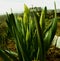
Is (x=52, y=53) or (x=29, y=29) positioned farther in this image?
(x=52, y=53)

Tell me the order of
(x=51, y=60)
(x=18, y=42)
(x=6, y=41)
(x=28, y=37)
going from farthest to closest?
(x=6, y=41) < (x=51, y=60) < (x=28, y=37) < (x=18, y=42)

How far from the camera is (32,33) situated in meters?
2.50

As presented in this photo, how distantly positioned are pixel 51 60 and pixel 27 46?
0.99m

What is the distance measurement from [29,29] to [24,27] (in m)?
0.06

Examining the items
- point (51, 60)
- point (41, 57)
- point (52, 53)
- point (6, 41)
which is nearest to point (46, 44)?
point (41, 57)

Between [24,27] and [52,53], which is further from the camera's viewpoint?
[52,53]

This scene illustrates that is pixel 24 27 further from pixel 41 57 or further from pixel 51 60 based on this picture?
pixel 51 60

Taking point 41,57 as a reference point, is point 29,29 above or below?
above

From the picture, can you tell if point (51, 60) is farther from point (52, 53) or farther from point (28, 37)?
point (28, 37)

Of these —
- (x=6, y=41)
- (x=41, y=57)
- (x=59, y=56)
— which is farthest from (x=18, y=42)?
(x=6, y=41)

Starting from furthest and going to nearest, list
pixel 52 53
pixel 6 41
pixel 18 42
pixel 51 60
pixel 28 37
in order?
pixel 6 41 → pixel 52 53 → pixel 51 60 → pixel 28 37 → pixel 18 42

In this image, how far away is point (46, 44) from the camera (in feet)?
7.56

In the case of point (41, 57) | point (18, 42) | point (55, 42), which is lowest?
point (55, 42)

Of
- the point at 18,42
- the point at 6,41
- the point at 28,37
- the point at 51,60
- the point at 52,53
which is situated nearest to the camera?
the point at 18,42
